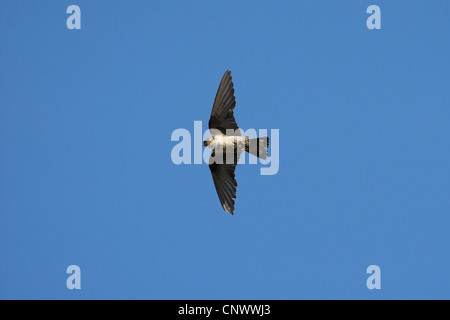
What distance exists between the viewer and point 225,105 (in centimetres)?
846

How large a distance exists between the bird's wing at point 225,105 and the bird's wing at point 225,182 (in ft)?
1.69

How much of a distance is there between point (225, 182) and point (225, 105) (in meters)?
0.95

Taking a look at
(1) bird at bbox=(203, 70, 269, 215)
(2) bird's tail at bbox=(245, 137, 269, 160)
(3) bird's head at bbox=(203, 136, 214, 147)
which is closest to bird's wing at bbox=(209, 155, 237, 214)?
(1) bird at bbox=(203, 70, 269, 215)

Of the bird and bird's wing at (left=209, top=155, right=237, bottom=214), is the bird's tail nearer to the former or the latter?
the bird

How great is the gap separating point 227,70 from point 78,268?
11.6ft

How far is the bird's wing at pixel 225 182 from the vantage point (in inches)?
346

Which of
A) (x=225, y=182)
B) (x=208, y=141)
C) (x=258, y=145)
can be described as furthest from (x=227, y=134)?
(x=225, y=182)
